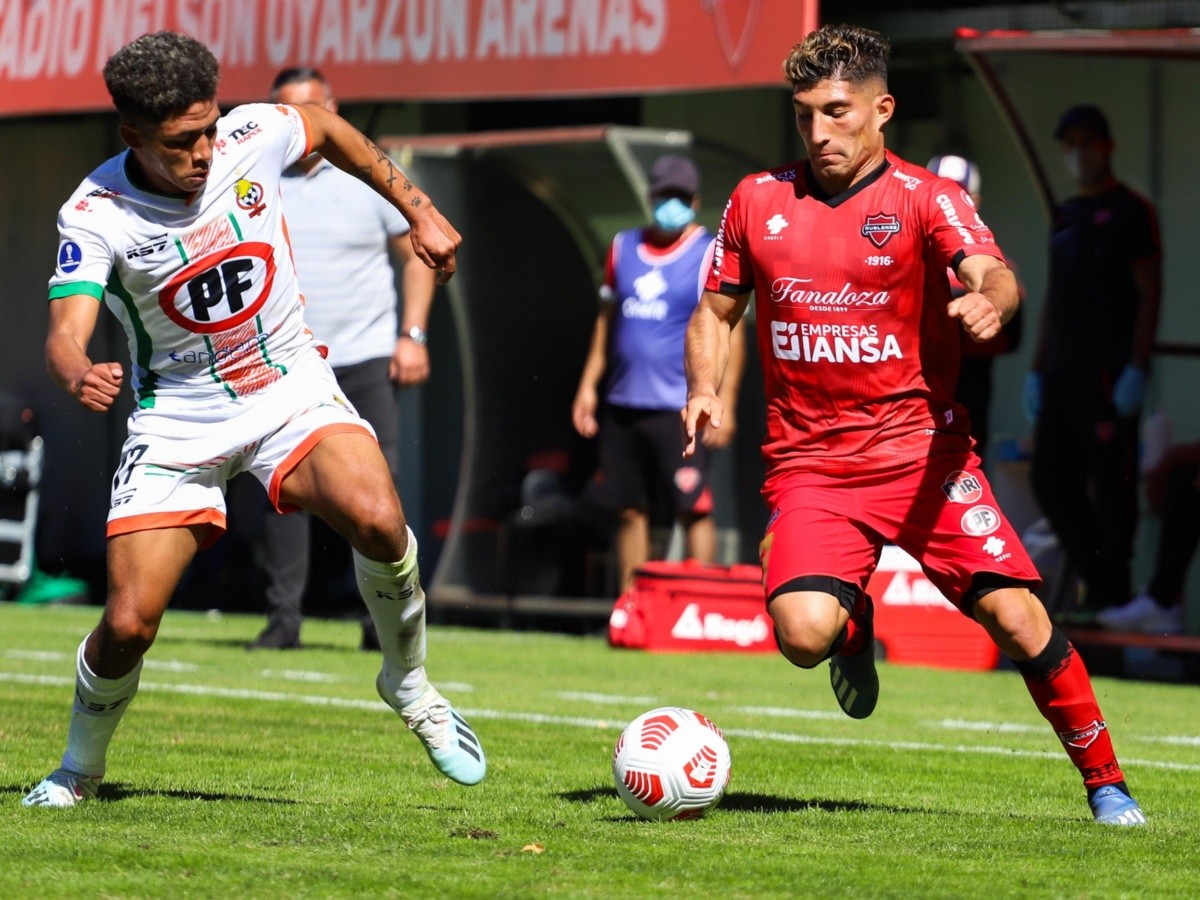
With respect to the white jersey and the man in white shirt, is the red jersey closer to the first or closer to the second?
the white jersey

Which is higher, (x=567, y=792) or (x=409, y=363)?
(x=409, y=363)

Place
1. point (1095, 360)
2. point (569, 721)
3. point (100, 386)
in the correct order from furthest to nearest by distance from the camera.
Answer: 1. point (1095, 360)
2. point (569, 721)
3. point (100, 386)

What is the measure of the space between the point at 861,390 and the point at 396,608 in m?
1.46

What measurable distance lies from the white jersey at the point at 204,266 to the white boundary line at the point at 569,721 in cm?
258

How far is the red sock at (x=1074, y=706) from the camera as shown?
595cm

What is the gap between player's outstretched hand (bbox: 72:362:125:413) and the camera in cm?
538

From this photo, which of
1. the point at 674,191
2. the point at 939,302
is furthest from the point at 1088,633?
the point at 939,302

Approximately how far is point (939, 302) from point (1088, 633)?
565 centimetres

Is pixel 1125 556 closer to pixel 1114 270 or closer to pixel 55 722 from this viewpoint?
pixel 1114 270

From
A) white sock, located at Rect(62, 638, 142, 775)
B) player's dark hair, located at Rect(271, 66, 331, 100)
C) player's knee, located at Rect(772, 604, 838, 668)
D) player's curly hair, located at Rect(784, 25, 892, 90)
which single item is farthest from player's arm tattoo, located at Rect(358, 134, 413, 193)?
player's dark hair, located at Rect(271, 66, 331, 100)

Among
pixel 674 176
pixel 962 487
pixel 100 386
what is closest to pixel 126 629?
pixel 100 386

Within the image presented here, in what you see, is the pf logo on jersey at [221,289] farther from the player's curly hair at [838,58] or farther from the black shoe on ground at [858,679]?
the black shoe on ground at [858,679]

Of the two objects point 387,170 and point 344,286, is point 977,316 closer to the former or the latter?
point 387,170

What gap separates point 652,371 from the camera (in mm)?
11969
